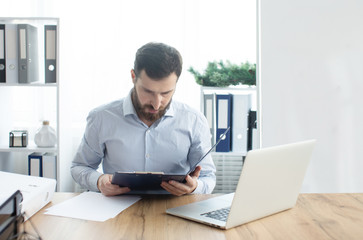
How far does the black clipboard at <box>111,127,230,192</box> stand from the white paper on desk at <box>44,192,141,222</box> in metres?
0.05

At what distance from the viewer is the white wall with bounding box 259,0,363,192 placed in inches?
108

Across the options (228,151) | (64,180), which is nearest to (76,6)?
(64,180)

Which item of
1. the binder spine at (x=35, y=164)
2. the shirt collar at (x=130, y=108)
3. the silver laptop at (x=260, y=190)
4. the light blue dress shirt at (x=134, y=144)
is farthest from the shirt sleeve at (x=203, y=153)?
the binder spine at (x=35, y=164)

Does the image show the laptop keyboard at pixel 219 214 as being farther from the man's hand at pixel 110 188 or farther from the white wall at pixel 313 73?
the white wall at pixel 313 73

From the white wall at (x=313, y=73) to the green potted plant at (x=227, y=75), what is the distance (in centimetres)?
10

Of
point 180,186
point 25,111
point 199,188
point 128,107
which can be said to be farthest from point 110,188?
point 25,111

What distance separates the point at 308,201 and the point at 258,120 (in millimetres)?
1176

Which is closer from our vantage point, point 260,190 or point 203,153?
point 260,190

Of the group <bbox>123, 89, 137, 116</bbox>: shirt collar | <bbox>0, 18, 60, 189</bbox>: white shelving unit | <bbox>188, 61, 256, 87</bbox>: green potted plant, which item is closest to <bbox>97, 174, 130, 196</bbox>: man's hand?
<bbox>123, 89, 137, 116</bbox>: shirt collar

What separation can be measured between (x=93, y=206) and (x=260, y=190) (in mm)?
545

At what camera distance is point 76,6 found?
3.05 meters

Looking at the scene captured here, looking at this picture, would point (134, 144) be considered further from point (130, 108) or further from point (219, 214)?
point (219, 214)

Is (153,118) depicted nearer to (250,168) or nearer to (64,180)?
(250,168)

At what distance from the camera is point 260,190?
1.36m
